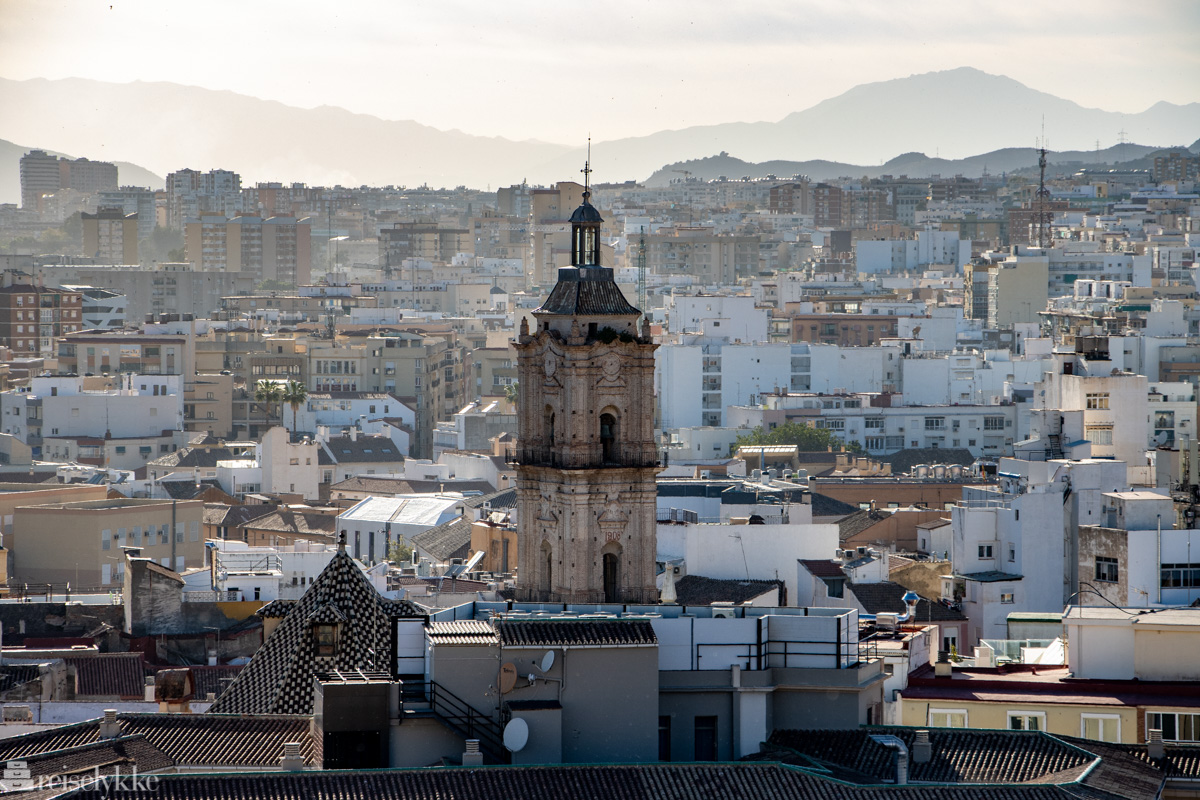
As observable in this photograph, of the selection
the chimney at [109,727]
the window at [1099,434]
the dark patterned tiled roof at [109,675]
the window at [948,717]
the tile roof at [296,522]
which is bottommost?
the tile roof at [296,522]

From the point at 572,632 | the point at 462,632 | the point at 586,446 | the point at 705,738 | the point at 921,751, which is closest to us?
the point at 572,632

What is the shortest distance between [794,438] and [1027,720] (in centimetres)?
6306

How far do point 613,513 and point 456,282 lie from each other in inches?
5881

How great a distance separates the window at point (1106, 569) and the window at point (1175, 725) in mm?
15533

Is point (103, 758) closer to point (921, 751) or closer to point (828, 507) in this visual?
point (921, 751)

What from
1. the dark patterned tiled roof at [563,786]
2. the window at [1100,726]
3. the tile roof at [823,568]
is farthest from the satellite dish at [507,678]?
the tile roof at [823,568]

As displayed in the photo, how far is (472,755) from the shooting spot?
26.5 meters

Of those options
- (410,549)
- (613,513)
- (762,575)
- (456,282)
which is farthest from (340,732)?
(456,282)

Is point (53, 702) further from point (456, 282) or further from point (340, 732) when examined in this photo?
point (456, 282)

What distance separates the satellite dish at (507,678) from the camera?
27.7 meters

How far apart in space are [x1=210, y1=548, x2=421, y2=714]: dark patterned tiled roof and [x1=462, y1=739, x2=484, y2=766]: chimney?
576 cm

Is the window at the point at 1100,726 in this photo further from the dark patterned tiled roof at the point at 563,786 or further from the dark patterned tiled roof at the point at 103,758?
the dark patterned tiled roof at the point at 103,758

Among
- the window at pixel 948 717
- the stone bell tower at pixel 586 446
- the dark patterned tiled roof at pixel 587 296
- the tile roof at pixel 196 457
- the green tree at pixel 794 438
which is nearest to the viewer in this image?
the window at pixel 948 717

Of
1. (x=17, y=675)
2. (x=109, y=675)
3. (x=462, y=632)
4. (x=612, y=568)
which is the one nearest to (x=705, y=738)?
(x=462, y=632)
